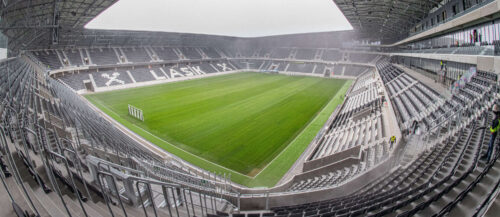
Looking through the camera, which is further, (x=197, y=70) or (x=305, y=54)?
(x=305, y=54)

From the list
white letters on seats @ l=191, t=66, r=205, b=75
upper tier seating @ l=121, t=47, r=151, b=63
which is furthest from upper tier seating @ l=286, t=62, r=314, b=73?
upper tier seating @ l=121, t=47, r=151, b=63

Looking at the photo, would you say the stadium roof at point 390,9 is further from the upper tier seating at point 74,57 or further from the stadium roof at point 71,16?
the upper tier seating at point 74,57

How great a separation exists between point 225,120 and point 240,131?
2.79 m

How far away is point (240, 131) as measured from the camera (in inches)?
670

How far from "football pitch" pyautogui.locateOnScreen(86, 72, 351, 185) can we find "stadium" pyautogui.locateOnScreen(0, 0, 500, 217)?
14 cm

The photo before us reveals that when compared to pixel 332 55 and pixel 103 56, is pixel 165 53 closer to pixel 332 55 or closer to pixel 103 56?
pixel 103 56

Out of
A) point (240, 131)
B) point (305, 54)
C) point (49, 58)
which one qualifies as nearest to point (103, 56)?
point (49, 58)

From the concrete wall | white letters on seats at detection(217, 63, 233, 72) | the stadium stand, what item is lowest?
the concrete wall

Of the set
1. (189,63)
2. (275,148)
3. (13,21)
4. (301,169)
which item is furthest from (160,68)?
(301,169)

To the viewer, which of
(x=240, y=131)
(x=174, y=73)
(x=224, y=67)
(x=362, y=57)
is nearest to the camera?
(x=240, y=131)

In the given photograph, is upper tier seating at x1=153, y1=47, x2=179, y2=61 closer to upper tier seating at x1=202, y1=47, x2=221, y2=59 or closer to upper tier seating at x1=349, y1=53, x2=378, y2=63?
upper tier seating at x1=202, y1=47, x2=221, y2=59

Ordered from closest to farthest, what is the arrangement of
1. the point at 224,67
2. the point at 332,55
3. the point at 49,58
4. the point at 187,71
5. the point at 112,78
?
the point at 49,58
the point at 112,78
the point at 187,71
the point at 224,67
the point at 332,55

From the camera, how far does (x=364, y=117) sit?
54.8 ft

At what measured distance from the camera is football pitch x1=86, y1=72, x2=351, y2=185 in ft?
44.5
